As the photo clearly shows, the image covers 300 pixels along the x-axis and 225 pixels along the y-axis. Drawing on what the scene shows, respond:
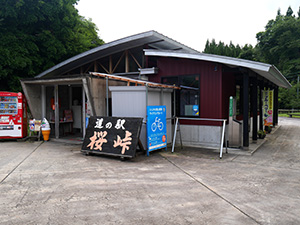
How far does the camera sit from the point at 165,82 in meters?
9.95

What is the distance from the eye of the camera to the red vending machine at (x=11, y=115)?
33.8 feet

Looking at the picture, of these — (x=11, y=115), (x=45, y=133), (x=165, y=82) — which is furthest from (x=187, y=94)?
(x=11, y=115)

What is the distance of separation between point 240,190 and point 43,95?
30.2ft

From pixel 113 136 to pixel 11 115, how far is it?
219 inches

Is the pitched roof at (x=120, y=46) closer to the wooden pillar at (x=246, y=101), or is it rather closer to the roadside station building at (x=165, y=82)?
the roadside station building at (x=165, y=82)

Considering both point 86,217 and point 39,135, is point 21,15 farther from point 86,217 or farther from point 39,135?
point 86,217

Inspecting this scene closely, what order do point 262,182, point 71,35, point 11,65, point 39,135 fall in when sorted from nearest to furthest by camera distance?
1. point 262,182
2. point 39,135
3. point 11,65
4. point 71,35

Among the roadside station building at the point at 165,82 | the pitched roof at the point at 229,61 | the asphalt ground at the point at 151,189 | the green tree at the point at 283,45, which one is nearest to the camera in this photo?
the asphalt ground at the point at 151,189

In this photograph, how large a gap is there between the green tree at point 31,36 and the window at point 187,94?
8.98 meters

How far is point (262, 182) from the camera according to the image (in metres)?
5.31

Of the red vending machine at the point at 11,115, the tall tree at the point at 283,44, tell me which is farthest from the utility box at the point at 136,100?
the tall tree at the point at 283,44

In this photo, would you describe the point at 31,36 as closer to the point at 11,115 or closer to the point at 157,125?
the point at 11,115

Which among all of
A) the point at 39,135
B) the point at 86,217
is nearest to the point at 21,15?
the point at 39,135

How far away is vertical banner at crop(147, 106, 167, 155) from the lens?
7.66 m
